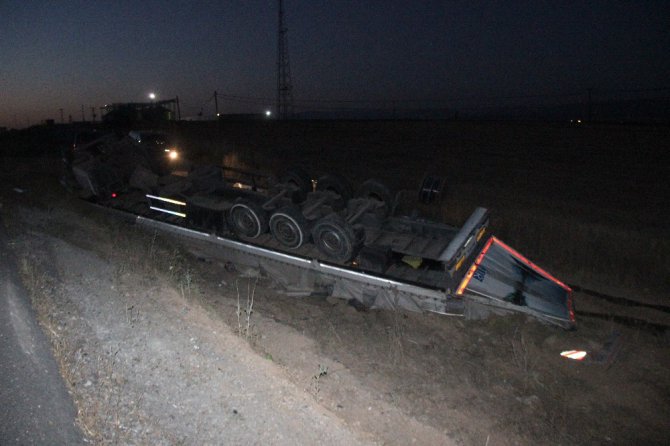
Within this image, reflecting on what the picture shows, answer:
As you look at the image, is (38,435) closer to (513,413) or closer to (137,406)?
(137,406)

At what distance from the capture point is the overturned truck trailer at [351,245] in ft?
17.4

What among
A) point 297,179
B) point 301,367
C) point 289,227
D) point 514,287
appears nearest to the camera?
point 301,367

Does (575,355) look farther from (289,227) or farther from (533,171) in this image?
(533,171)

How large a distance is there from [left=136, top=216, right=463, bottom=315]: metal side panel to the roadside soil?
0.79 ft

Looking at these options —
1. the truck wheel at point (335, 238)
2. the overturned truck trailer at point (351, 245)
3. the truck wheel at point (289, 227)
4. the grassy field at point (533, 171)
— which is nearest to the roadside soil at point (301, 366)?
the overturned truck trailer at point (351, 245)

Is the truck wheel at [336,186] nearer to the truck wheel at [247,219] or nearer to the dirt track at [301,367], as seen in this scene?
the truck wheel at [247,219]

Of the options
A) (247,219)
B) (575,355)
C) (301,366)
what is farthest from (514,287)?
(247,219)

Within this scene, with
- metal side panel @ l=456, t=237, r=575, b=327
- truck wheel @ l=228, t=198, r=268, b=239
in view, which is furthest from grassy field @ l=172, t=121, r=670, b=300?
truck wheel @ l=228, t=198, r=268, b=239

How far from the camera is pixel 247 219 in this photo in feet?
22.8

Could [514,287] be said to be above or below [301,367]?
above

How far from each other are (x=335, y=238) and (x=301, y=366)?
2.49 metres

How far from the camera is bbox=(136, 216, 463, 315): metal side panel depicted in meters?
5.30

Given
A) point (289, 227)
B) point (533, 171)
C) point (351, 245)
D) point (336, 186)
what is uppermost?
point (336, 186)

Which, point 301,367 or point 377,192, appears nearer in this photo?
point 301,367
